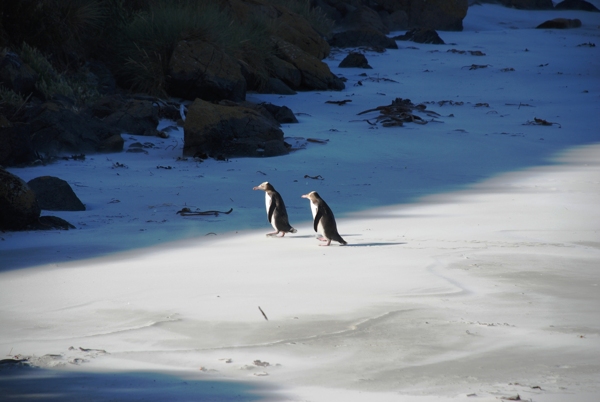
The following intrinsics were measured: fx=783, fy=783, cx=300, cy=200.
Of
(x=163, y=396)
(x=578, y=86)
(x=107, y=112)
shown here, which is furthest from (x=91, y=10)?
(x=163, y=396)

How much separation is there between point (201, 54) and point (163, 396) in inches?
480

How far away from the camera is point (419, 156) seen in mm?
11453

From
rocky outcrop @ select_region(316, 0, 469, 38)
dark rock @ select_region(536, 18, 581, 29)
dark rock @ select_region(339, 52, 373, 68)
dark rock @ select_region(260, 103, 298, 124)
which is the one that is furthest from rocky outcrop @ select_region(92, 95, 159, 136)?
dark rock @ select_region(536, 18, 581, 29)

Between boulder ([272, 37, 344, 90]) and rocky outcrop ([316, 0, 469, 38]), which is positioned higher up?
rocky outcrop ([316, 0, 469, 38])

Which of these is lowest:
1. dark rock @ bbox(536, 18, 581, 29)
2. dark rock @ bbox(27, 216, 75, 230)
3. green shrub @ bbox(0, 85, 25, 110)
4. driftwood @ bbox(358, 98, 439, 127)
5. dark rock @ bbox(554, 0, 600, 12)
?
dark rock @ bbox(27, 216, 75, 230)

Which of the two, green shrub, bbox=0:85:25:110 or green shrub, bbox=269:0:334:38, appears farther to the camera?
green shrub, bbox=269:0:334:38

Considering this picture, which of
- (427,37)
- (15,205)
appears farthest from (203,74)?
(427,37)

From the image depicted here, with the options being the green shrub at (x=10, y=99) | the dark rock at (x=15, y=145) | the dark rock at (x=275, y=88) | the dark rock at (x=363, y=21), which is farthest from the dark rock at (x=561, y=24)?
the dark rock at (x=15, y=145)

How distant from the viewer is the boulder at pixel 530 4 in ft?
127

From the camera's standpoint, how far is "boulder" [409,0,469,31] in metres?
30.0

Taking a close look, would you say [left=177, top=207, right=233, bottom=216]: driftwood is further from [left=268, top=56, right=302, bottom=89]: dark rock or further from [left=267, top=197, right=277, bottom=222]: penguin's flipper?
[left=268, top=56, right=302, bottom=89]: dark rock

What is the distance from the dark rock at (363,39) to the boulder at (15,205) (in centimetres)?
1816

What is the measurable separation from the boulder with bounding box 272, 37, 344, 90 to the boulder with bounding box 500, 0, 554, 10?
2378 cm

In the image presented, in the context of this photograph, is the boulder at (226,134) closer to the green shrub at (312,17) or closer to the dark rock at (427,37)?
the green shrub at (312,17)
